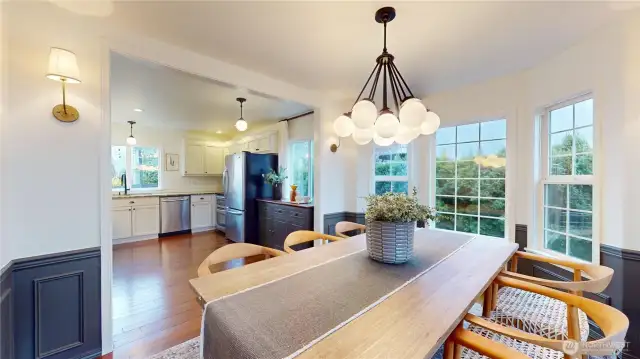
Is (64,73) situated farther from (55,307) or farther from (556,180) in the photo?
(556,180)

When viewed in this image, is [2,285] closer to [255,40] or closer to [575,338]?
[255,40]

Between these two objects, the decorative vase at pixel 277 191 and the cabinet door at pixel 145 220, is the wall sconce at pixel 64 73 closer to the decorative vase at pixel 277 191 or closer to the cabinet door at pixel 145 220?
the decorative vase at pixel 277 191

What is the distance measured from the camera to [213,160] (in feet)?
20.4

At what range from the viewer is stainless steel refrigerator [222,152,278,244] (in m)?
4.52

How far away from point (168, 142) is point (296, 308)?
19.6 ft

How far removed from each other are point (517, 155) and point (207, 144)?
599 centimetres

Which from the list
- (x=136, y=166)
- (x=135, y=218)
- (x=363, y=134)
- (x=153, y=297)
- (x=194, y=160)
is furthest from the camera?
(x=194, y=160)

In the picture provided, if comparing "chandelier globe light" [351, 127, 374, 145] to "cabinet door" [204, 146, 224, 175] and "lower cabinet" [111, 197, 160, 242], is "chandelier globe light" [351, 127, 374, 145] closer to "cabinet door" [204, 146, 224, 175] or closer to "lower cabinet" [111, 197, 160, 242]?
"lower cabinet" [111, 197, 160, 242]

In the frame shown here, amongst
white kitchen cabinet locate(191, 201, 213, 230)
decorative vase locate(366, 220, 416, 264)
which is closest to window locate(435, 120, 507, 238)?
decorative vase locate(366, 220, 416, 264)

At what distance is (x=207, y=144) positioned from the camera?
241 inches

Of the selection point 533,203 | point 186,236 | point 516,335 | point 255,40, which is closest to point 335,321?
point 516,335

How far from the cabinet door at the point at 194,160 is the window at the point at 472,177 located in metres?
5.20

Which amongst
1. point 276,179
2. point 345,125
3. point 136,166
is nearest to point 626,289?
point 345,125

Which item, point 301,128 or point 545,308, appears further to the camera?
point 301,128
